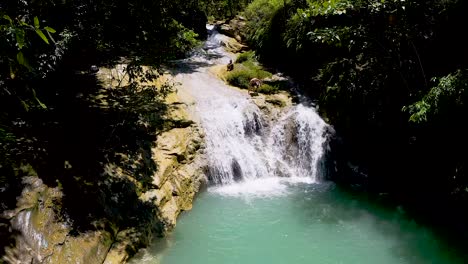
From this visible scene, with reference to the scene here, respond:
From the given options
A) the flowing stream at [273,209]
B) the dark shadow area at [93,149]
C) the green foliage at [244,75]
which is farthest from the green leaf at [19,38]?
the green foliage at [244,75]

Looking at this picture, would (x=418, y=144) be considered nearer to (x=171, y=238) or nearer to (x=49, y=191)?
(x=171, y=238)

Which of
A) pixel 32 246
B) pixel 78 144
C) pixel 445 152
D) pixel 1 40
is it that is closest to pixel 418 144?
pixel 445 152

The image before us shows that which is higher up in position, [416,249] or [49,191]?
[49,191]

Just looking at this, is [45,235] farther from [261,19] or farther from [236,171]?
[261,19]

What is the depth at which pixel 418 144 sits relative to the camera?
1212cm

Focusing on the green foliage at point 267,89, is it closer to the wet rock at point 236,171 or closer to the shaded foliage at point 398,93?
the shaded foliage at point 398,93

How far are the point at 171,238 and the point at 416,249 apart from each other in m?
5.76

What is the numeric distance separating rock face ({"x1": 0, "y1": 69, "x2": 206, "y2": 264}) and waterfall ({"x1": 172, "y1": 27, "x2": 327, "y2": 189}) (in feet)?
4.03

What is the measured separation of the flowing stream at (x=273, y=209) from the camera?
356 inches

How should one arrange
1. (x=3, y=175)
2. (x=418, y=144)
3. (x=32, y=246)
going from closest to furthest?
(x=32, y=246) → (x=3, y=175) → (x=418, y=144)

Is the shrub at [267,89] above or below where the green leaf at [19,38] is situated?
above

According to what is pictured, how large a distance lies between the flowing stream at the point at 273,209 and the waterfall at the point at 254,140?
0.11ft

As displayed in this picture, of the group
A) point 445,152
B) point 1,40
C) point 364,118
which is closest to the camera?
point 1,40

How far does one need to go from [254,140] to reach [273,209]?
11.9 feet
